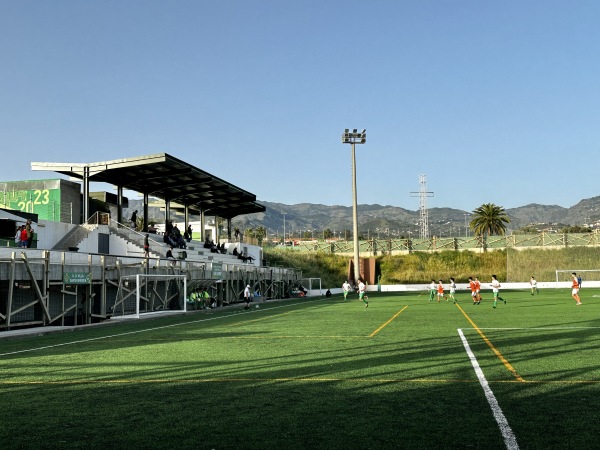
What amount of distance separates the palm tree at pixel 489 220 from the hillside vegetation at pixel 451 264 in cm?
2287

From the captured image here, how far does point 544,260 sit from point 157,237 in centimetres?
5460

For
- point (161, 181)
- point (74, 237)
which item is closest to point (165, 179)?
point (161, 181)

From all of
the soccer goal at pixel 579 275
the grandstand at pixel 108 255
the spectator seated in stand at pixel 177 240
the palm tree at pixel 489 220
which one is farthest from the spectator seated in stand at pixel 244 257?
the palm tree at pixel 489 220

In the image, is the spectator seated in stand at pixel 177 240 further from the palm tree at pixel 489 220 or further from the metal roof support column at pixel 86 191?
the palm tree at pixel 489 220

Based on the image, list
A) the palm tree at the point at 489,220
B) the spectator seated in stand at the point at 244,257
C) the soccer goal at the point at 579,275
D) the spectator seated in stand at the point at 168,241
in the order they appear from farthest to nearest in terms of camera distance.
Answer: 1. the palm tree at the point at 489,220
2. the soccer goal at the point at 579,275
3. the spectator seated in stand at the point at 244,257
4. the spectator seated in stand at the point at 168,241

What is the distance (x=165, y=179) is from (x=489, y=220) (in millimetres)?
77320

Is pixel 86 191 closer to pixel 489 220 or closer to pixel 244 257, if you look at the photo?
pixel 244 257

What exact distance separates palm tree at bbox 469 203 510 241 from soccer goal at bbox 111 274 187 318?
85.1m

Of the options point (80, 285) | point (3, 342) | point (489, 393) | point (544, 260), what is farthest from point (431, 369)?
point (544, 260)

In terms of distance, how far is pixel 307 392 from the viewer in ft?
30.8

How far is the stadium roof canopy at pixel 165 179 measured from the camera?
42188 millimetres

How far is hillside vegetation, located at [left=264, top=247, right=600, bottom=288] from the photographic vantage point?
79.7 meters

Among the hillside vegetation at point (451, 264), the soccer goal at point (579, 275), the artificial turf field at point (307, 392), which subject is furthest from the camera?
the hillside vegetation at point (451, 264)

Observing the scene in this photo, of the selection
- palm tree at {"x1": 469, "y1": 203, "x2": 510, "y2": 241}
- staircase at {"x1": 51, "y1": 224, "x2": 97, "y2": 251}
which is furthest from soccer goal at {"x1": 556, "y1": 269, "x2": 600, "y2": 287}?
staircase at {"x1": 51, "y1": 224, "x2": 97, "y2": 251}
